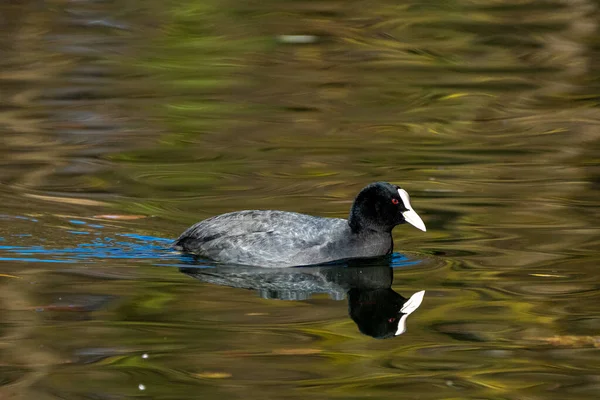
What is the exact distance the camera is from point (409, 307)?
7676mm

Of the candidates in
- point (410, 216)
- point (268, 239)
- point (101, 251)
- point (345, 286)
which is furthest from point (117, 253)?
point (410, 216)

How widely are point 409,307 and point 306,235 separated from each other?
4.56 ft

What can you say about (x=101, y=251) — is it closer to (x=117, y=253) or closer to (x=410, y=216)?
(x=117, y=253)

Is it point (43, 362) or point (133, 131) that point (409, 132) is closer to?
point (133, 131)

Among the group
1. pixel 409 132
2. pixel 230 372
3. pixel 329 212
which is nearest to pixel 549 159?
pixel 409 132

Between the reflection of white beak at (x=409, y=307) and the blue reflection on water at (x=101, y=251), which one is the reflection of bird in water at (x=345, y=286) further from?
the blue reflection on water at (x=101, y=251)

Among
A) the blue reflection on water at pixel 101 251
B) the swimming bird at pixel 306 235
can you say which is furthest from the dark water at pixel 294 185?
the swimming bird at pixel 306 235

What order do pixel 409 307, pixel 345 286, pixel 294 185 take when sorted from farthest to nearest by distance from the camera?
pixel 294 185 < pixel 345 286 < pixel 409 307

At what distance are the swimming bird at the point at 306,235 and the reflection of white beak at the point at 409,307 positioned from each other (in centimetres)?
95

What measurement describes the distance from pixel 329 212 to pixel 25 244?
247cm

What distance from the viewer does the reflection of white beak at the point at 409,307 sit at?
23.6 ft

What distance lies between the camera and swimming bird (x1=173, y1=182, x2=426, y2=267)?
8.84m

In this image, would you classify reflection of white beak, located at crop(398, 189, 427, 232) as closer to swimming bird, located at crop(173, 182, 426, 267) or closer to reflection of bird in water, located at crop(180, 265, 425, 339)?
swimming bird, located at crop(173, 182, 426, 267)

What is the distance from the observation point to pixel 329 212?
34.0 ft
